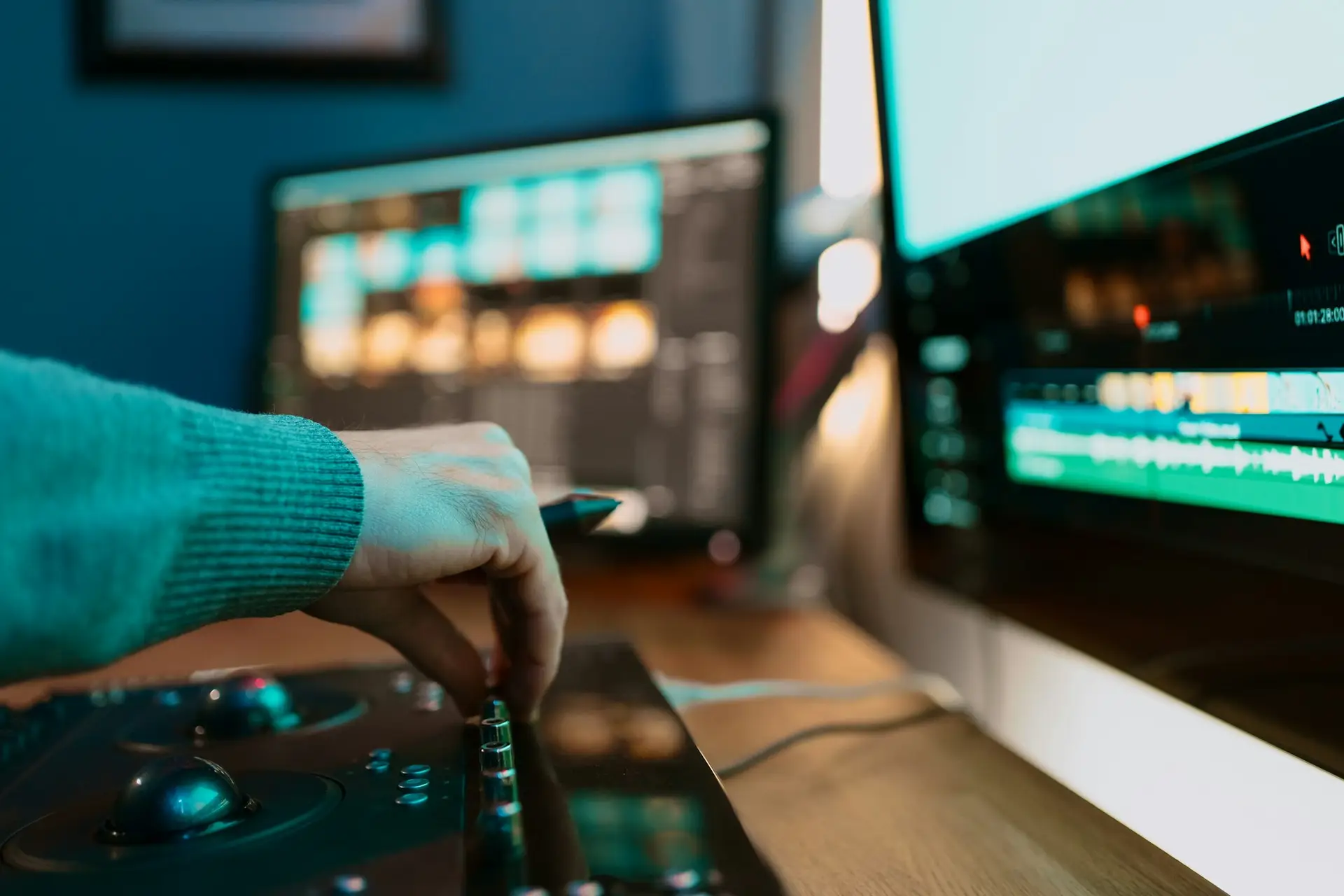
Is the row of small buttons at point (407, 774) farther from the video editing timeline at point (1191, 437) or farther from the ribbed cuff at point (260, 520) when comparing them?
the video editing timeline at point (1191, 437)

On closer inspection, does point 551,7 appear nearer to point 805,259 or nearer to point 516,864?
point 805,259

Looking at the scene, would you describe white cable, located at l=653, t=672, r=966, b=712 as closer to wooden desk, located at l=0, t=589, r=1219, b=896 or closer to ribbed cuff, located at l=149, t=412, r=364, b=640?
wooden desk, located at l=0, t=589, r=1219, b=896

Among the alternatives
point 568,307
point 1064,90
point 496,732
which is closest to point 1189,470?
point 1064,90

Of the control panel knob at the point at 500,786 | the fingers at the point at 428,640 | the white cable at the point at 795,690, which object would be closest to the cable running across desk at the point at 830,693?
the white cable at the point at 795,690

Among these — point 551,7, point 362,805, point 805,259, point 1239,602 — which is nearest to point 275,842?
point 362,805

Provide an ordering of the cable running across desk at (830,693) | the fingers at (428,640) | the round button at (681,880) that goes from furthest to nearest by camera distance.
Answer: the cable running across desk at (830,693)
the fingers at (428,640)
the round button at (681,880)

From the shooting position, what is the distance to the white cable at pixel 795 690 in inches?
27.2

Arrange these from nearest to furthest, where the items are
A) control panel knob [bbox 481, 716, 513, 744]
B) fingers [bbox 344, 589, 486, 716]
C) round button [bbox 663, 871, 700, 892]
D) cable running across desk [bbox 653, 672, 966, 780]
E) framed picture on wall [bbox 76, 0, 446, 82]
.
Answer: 1. round button [bbox 663, 871, 700, 892]
2. control panel knob [bbox 481, 716, 513, 744]
3. fingers [bbox 344, 589, 486, 716]
4. cable running across desk [bbox 653, 672, 966, 780]
5. framed picture on wall [bbox 76, 0, 446, 82]

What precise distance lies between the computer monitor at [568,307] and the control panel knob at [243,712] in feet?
1.85

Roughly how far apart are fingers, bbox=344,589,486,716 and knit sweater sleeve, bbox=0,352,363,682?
0.40ft

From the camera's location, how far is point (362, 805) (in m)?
0.37

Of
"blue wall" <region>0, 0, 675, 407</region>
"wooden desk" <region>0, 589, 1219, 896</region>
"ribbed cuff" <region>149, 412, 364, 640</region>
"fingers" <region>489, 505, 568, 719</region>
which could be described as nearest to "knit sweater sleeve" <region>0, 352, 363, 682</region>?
"ribbed cuff" <region>149, 412, 364, 640</region>

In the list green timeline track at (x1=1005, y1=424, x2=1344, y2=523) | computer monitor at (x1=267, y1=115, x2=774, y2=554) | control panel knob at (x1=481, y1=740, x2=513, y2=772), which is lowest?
control panel knob at (x1=481, y1=740, x2=513, y2=772)

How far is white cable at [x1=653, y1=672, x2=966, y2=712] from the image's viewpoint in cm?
69
